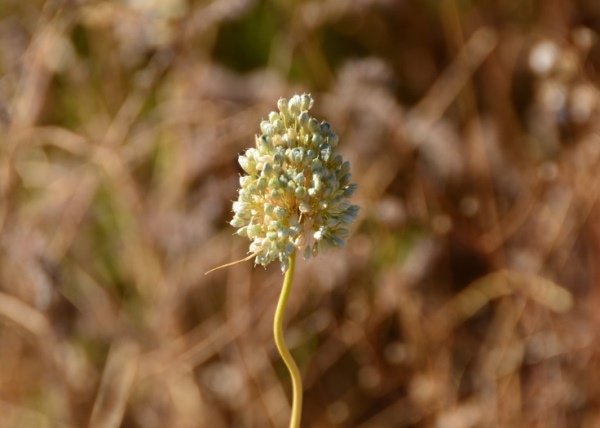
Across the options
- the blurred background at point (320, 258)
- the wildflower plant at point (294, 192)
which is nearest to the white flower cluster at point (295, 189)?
the wildflower plant at point (294, 192)

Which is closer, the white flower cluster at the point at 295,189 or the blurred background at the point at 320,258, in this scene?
the white flower cluster at the point at 295,189

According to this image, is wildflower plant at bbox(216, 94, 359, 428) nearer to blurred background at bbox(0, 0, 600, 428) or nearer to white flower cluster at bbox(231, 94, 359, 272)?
white flower cluster at bbox(231, 94, 359, 272)

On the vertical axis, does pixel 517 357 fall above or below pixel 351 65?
below

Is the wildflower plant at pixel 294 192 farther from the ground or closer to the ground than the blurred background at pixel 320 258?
closer to the ground

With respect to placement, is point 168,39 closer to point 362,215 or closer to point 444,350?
point 362,215

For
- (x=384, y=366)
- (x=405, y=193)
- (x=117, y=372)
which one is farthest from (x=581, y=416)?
(x=117, y=372)

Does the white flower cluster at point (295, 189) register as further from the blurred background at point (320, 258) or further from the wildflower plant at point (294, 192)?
the blurred background at point (320, 258)

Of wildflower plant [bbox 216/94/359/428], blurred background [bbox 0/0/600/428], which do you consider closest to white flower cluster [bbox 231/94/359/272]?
wildflower plant [bbox 216/94/359/428]

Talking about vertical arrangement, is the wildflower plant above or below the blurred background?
below
